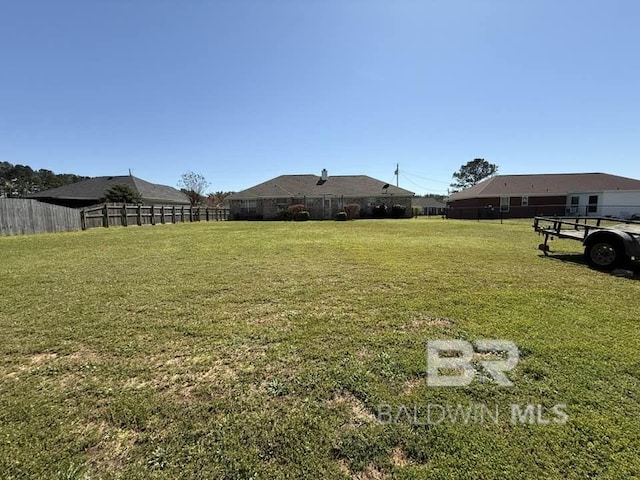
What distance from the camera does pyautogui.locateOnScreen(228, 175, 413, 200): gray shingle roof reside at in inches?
1378

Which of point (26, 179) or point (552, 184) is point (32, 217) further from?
point (26, 179)

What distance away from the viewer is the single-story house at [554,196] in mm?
29484

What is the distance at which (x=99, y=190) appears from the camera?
34125mm

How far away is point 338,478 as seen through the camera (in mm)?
1849

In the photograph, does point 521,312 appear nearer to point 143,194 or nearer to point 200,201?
point 143,194

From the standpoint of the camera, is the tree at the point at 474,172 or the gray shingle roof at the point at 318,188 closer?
the gray shingle roof at the point at 318,188

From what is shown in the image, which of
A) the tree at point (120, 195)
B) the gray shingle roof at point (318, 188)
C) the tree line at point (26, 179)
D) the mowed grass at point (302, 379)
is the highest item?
the tree line at point (26, 179)

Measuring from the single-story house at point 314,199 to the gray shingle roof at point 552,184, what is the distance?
28.1ft

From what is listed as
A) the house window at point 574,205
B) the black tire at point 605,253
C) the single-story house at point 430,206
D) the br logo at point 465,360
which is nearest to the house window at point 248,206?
the black tire at point 605,253

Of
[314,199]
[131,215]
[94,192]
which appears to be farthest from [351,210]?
[94,192]

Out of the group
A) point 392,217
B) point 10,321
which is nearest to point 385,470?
point 10,321

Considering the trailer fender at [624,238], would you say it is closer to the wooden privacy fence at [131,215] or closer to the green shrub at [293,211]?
the wooden privacy fence at [131,215]

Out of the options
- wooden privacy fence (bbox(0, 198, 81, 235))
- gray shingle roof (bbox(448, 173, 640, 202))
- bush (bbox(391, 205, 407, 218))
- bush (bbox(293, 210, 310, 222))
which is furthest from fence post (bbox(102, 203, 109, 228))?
gray shingle roof (bbox(448, 173, 640, 202))

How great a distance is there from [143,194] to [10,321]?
36.1m
